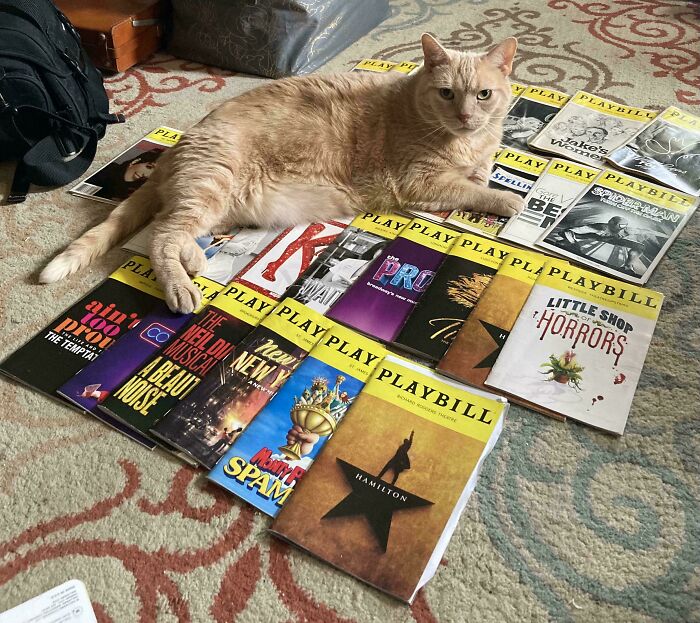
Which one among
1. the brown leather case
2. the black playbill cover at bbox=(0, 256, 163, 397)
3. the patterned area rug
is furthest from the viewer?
the brown leather case

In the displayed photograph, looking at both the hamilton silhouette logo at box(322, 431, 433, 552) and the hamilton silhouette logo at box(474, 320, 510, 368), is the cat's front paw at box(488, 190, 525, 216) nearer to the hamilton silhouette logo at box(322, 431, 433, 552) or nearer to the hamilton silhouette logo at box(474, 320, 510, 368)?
the hamilton silhouette logo at box(474, 320, 510, 368)

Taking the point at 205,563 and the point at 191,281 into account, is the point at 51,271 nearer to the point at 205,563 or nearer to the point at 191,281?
the point at 191,281

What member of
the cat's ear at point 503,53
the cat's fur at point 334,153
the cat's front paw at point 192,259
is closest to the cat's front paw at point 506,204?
the cat's fur at point 334,153

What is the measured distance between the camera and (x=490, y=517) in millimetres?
861

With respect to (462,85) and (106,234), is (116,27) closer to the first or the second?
(106,234)

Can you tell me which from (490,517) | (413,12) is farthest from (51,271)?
(413,12)

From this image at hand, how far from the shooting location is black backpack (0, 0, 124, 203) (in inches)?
56.0

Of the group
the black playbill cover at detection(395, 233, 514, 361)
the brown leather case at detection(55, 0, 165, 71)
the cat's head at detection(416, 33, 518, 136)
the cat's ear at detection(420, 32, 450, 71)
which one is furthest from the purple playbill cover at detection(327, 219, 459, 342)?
the brown leather case at detection(55, 0, 165, 71)

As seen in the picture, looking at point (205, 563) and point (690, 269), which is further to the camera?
point (690, 269)

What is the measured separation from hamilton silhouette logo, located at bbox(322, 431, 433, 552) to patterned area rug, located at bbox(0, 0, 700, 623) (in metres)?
0.05

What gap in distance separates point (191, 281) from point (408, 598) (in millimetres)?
758

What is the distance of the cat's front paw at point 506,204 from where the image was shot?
4.49 feet

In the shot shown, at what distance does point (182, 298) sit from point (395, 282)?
1.46 feet

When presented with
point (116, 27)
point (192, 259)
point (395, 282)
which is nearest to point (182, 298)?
point (192, 259)
